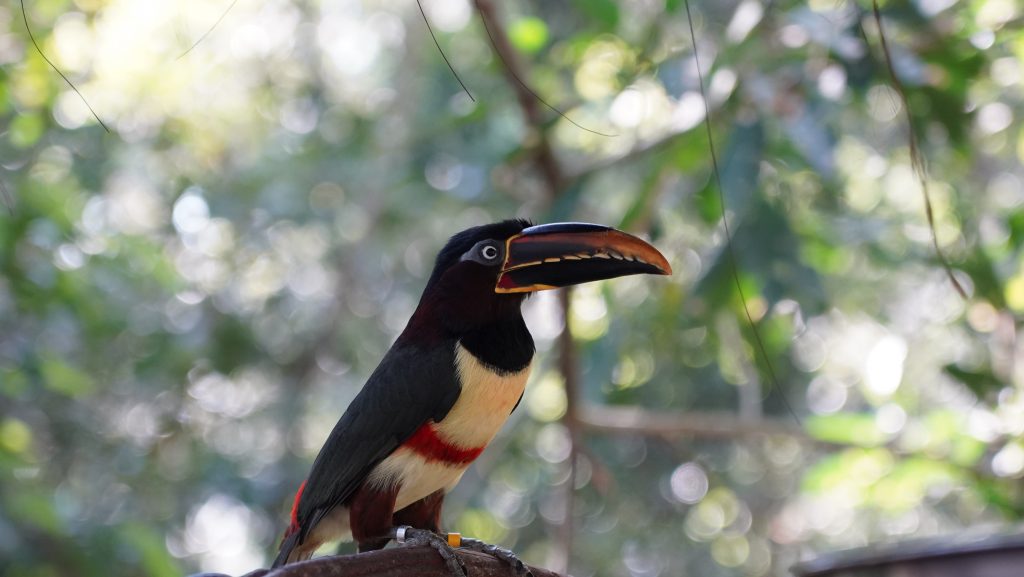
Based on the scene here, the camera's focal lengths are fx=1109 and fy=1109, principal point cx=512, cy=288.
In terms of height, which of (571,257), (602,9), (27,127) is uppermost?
(27,127)

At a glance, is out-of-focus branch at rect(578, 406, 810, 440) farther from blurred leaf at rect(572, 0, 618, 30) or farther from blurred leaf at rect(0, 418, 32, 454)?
blurred leaf at rect(0, 418, 32, 454)

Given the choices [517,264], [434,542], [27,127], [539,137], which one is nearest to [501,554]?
[434,542]

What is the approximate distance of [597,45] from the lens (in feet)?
13.3

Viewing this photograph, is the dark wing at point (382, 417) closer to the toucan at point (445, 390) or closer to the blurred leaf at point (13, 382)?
the toucan at point (445, 390)

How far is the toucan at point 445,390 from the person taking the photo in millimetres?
2100

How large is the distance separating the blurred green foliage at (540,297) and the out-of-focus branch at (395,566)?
143 centimetres

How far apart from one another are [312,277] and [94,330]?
7.27ft

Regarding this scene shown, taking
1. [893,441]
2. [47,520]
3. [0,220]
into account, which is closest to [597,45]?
[893,441]

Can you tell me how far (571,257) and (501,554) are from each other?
1.81 ft

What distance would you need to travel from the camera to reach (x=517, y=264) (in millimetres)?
2090

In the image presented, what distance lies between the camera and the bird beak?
6.25 feet

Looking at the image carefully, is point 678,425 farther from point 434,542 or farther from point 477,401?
point 434,542

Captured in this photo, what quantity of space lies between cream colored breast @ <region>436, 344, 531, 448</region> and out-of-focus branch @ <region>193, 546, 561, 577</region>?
0.27 metres

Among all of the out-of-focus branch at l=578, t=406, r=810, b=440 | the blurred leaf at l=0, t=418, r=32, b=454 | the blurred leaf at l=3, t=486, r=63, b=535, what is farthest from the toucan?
the blurred leaf at l=0, t=418, r=32, b=454
